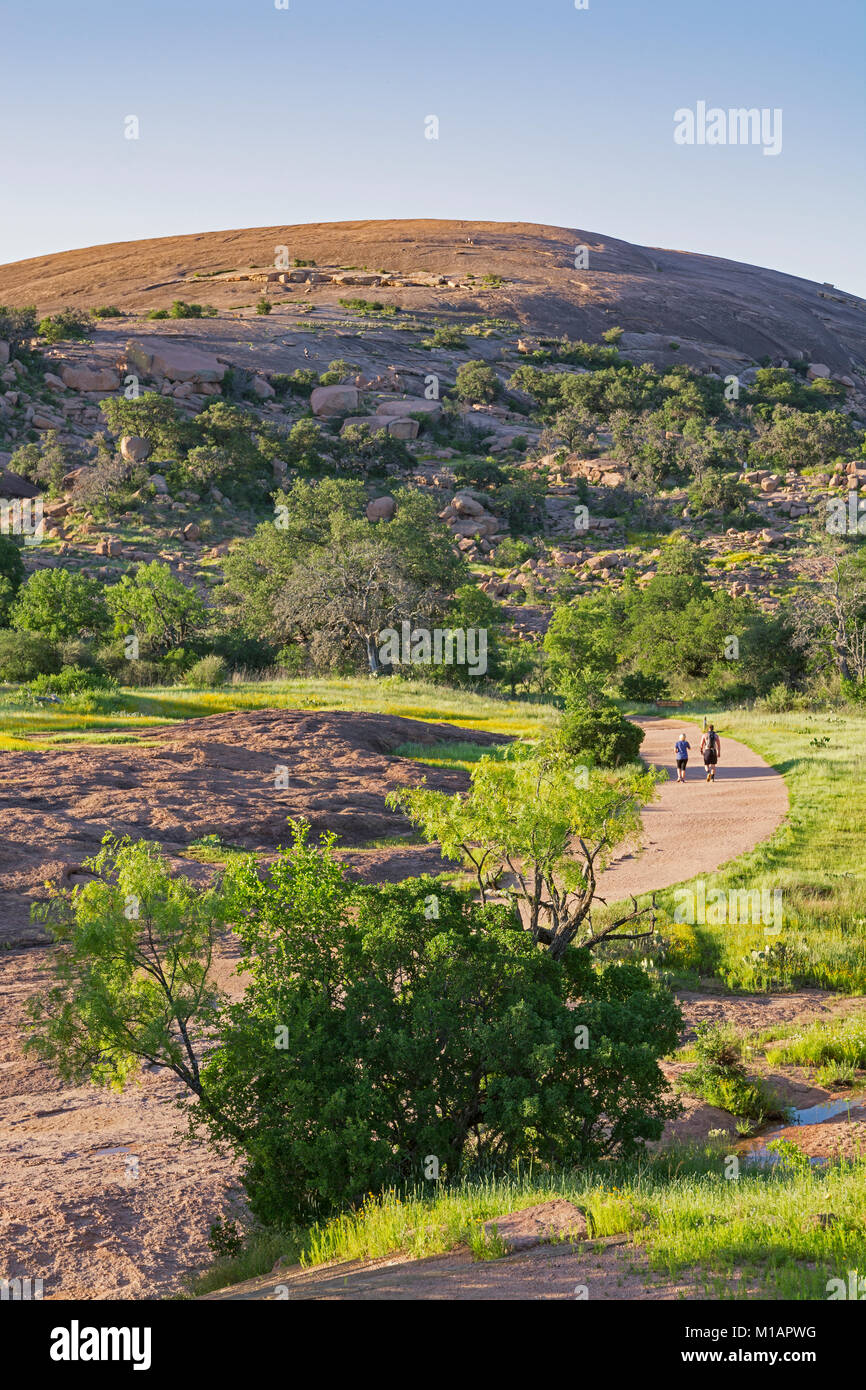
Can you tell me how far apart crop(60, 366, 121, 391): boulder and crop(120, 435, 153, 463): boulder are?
1090 cm

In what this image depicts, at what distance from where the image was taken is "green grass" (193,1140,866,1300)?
5.41 m

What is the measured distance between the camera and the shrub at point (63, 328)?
268ft

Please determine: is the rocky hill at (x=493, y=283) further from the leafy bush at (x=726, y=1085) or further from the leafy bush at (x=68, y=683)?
the leafy bush at (x=726, y=1085)

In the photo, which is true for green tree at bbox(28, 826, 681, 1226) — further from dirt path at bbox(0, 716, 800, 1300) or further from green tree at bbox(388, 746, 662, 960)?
green tree at bbox(388, 746, 662, 960)

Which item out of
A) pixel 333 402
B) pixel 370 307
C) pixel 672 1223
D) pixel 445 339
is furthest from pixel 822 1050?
pixel 370 307

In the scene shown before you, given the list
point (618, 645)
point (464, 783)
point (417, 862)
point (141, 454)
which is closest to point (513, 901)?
point (417, 862)

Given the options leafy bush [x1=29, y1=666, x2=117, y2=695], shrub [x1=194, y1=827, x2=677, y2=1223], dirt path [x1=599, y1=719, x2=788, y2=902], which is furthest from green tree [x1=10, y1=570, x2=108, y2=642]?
shrub [x1=194, y1=827, x2=677, y2=1223]

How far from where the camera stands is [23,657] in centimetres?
3547

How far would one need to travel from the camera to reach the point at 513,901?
31.3ft

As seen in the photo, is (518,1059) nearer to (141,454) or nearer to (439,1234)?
(439,1234)

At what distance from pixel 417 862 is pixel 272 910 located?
30.6ft

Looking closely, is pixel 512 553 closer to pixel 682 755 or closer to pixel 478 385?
pixel 478 385

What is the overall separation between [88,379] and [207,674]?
45.8m
